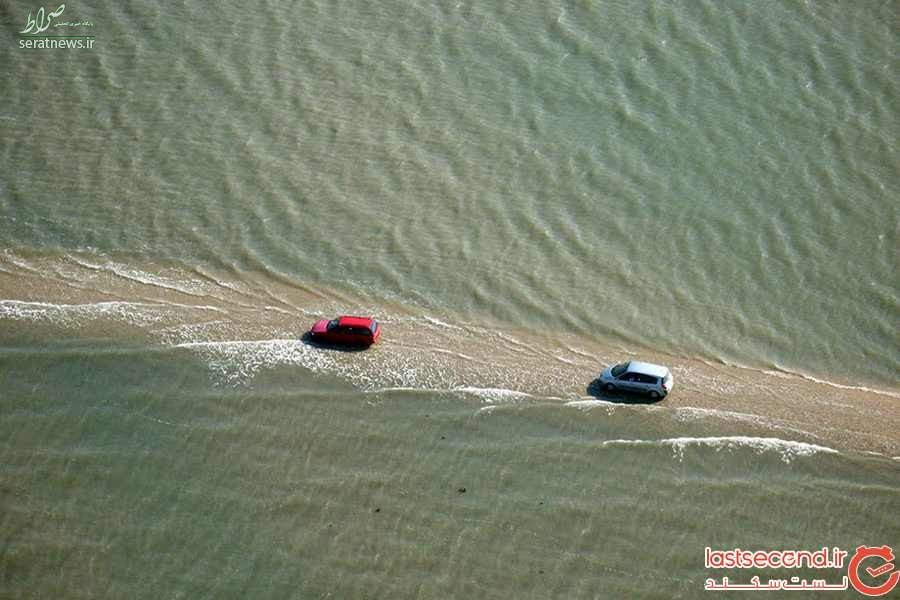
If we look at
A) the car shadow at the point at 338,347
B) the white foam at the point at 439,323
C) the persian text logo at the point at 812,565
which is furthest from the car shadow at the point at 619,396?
the car shadow at the point at 338,347

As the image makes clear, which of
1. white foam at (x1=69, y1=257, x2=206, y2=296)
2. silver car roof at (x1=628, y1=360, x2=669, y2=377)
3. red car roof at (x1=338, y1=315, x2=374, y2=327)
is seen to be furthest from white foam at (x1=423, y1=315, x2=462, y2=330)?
white foam at (x1=69, y1=257, x2=206, y2=296)

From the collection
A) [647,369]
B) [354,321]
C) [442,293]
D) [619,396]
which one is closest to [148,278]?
[354,321]

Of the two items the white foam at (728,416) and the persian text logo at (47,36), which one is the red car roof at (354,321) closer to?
the white foam at (728,416)

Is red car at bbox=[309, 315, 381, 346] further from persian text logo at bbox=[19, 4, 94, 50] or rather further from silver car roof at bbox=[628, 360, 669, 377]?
persian text logo at bbox=[19, 4, 94, 50]

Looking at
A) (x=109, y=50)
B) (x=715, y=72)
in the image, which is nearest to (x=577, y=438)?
(x=715, y=72)

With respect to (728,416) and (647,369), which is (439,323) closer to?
(647,369)

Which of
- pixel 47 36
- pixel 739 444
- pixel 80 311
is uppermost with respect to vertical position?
pixel 47 36
